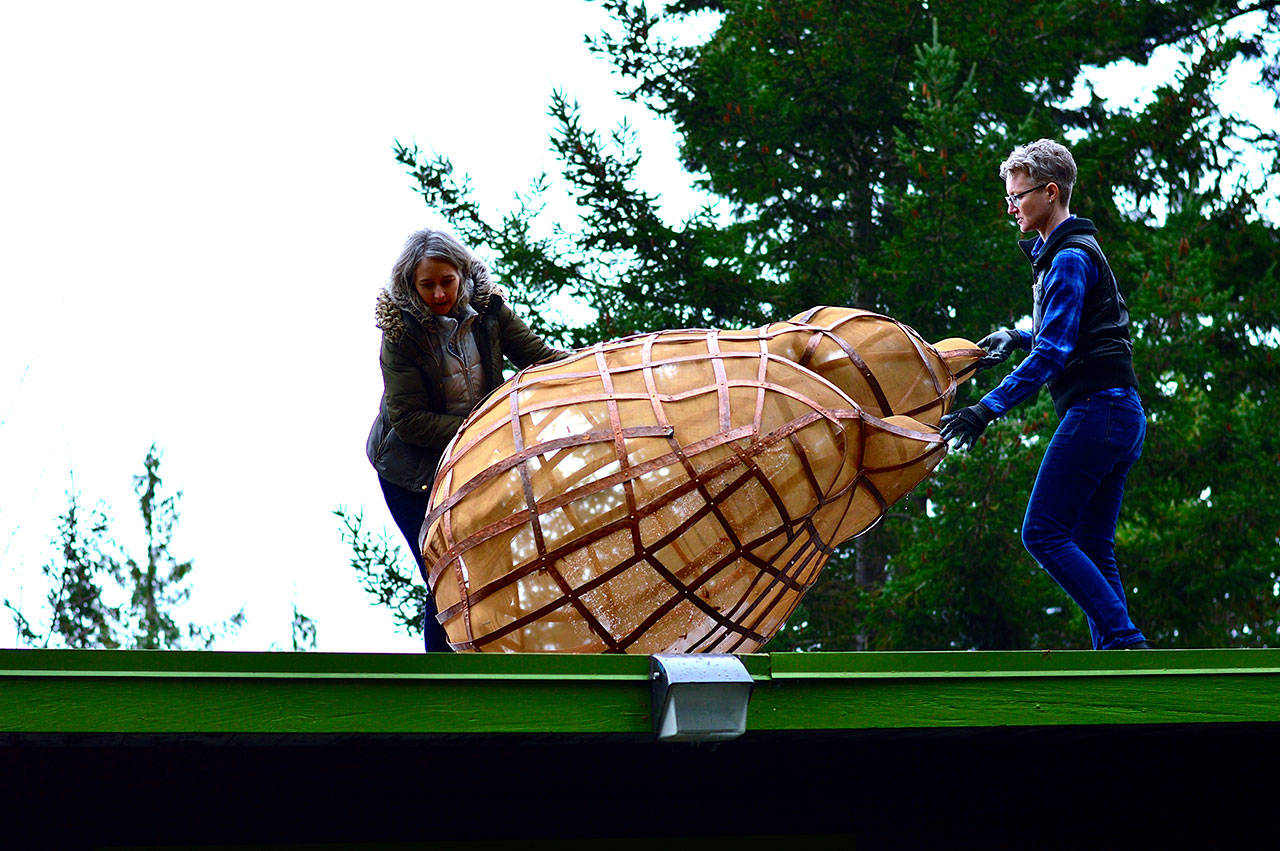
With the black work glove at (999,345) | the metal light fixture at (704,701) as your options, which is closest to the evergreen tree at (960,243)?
the black work glove at (999,345)

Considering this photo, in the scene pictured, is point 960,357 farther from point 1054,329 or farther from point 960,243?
point 960,243

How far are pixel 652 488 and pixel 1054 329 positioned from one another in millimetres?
1238

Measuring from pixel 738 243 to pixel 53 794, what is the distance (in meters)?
10.3

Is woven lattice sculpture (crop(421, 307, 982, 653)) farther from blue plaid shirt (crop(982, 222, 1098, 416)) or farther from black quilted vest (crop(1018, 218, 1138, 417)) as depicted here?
black quilted vest (crop(1018, 218, 1138, 417))

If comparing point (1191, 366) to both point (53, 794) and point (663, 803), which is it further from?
point (53, 794)

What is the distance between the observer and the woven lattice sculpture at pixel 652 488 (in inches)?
125

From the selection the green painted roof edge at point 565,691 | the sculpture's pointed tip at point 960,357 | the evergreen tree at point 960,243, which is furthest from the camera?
the evergreen tree at point 960,243

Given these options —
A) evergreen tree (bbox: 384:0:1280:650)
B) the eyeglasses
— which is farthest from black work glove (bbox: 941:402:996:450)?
evergreen tree (bbox: 384:0:1280:650)

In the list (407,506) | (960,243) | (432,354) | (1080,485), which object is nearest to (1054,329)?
(1080,485)

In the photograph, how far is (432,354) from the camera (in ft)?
13.1

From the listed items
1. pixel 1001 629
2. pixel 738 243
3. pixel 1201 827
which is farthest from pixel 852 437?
pixel 738 243

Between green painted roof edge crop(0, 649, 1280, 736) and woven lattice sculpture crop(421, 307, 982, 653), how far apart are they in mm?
866

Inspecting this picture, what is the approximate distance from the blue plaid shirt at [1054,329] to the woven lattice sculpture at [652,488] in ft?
0.76

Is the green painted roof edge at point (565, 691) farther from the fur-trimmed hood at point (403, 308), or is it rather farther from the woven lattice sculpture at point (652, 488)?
the fur-trimmed hood at point (403, 308)
